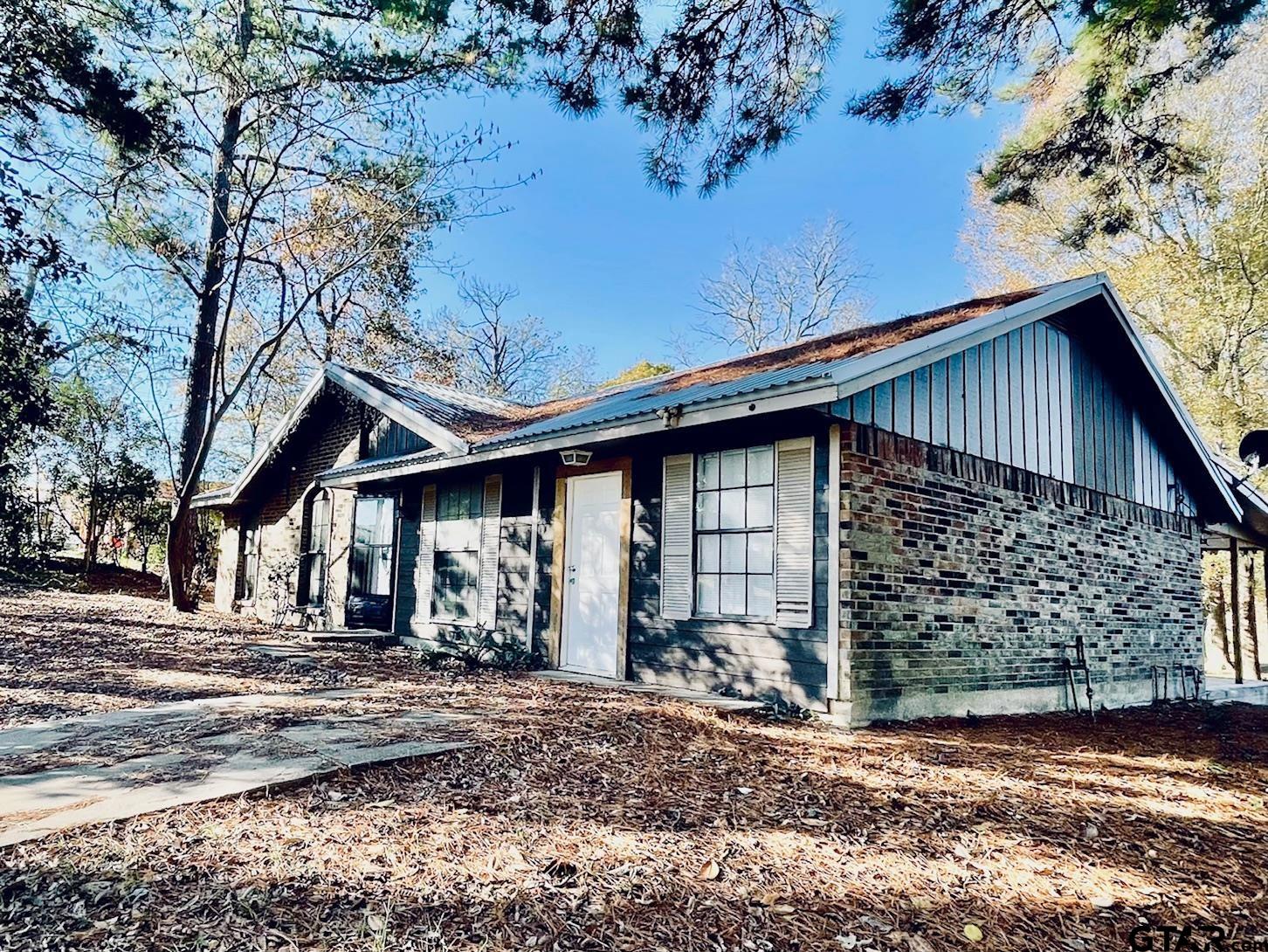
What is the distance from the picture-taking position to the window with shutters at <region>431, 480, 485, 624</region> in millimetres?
9352

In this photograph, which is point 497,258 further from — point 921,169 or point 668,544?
point 668,544

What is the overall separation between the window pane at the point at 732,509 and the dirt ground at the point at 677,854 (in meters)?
1.84

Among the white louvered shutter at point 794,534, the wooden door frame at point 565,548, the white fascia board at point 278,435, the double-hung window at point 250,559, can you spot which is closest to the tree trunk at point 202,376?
the white fascia board at point 278,435

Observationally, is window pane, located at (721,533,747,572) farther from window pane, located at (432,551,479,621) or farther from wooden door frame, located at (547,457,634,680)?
window pane, located at (432,551,479,621)

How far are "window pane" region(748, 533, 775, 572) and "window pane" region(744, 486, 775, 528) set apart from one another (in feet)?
0.32

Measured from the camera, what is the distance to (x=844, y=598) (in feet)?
18.8

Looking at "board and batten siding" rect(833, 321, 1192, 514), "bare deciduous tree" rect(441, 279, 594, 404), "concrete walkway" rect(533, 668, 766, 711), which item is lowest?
"concrete walkway" rect(533, 668, 766, 711)

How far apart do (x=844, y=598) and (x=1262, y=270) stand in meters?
13.6

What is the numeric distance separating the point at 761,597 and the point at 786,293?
1802 centimetres

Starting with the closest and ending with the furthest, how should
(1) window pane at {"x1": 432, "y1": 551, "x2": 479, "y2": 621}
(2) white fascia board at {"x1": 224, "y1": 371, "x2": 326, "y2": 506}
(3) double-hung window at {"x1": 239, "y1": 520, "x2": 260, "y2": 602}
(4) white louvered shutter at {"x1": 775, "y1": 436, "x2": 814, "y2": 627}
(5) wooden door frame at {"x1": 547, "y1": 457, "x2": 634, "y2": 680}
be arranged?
(4) white louvered shutter at {"x1": 775, "y1": 436, "x2": 814, "y2": 627}, (5) wooden door frame at {"x1": 547, "y1": 457, "x2": 634, "y2": 680}, (1) window pane at {"x1": 432, "y1": 551, "x2": 479, "y2": 621}, (2) white fascia board at {"x1": 224, "y1": 371, "x2": 326, "y2": 506}, (3) double-hung window at {"x1": 239, "y1": 520, "x2": 260, "y2": 602}

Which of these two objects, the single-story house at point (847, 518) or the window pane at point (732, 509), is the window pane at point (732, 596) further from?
the window pane at point (732, 509)

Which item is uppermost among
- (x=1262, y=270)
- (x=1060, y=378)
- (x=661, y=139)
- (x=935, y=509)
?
(x=1262, y=270)

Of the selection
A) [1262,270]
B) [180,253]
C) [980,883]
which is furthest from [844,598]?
[1262,270]

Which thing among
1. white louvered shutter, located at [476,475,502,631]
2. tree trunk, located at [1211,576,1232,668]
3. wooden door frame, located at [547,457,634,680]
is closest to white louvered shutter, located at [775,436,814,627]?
wooden door frame, located at [547,457,634,680]
